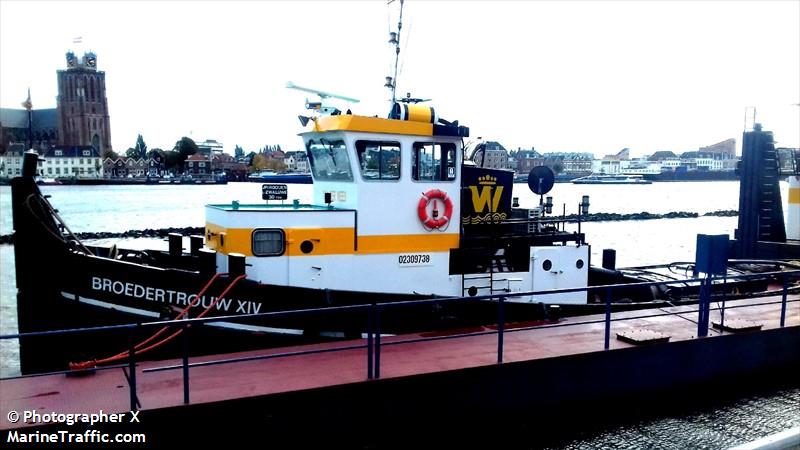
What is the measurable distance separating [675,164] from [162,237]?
18851 centimetres

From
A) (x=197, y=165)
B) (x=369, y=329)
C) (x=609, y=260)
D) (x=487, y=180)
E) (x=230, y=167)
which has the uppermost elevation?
(x=197, y=165)

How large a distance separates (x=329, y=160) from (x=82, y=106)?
534 feet

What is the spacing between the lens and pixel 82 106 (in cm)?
14888

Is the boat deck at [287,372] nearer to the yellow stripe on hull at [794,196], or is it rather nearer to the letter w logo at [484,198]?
the letter w logo at [484,198]

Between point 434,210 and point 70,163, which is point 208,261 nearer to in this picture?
point 434,210

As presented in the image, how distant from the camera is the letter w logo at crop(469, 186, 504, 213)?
956 centimetres

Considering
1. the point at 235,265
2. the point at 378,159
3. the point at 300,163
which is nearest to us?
the point at 235,265

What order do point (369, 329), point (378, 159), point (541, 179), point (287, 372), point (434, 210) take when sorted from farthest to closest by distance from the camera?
point (541, 179), point (434, 210), point (378, 159), point (287, 372), point (369, 329)

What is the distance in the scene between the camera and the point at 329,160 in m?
9.37

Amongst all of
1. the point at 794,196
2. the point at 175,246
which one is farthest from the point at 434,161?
the point at 794,196

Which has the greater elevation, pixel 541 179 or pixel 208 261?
pixel 541 179

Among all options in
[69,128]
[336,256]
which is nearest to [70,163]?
[69,128]

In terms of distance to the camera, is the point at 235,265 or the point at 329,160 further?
the point at 329,160

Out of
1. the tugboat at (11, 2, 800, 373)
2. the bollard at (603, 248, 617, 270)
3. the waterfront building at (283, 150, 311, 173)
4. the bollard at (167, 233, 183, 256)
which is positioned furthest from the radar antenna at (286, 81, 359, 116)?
the bollard at (603, 248, 617, 270)
